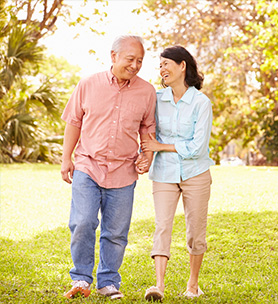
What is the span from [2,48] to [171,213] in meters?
12.4

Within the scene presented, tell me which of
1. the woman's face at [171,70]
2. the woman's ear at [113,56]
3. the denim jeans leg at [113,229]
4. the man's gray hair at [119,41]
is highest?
the man's gray hair at [119,41]

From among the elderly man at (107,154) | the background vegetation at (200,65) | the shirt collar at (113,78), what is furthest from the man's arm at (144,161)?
the background vegetation at (200,65)

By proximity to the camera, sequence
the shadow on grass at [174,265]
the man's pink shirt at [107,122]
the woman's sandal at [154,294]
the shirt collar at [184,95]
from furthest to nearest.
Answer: the shadow on grass at [174,265] < the shirt collar at [184,95] < the man's pink shirt at [107,122] < the woman's sandal at [154,294]

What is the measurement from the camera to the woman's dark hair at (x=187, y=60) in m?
4.13

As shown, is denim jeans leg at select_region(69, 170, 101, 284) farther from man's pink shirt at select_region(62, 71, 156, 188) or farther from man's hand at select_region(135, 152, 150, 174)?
man's hand at select_region(135, 152, 150, 174)

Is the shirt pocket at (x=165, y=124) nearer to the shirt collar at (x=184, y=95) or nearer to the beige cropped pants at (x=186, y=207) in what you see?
the shirt collar at (x=184, y=95)

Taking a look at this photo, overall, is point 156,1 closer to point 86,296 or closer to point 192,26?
point 192,26

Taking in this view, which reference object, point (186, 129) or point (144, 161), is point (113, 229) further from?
point (186, 129)

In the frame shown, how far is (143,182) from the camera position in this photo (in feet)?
43.9

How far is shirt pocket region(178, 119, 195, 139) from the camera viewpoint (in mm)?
4090

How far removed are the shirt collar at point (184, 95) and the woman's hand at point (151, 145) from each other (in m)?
0.32

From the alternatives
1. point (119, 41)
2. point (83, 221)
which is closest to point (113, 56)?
point (119, 41)

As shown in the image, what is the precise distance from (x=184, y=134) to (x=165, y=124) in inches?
6.5

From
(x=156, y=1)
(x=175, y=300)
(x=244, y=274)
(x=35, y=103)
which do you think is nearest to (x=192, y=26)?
(x=156, y=1)
